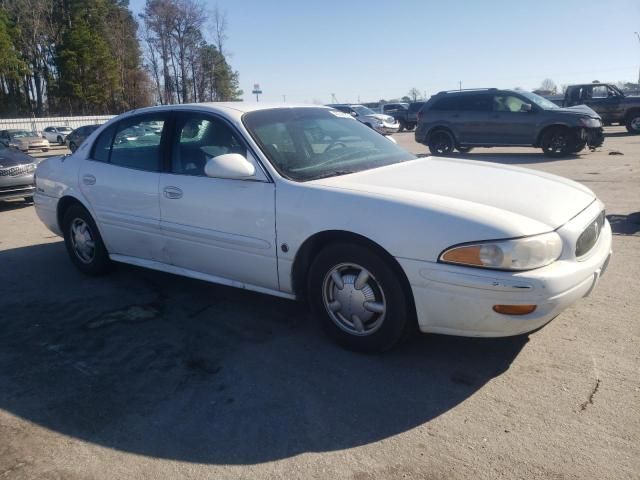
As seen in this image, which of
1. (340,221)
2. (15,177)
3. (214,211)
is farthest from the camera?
(15,177)

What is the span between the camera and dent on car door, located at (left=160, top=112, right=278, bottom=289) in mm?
3721

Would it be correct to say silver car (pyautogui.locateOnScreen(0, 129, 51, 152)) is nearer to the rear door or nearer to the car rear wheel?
the car rear wheel

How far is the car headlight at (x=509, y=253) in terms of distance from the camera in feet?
9.37

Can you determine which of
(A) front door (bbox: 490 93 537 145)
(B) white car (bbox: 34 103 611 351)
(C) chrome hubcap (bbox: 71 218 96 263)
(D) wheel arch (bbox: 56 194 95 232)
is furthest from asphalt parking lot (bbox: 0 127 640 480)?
(A) front door (bbox: 490 93 537 145)

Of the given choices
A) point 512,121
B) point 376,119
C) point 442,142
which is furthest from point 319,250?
point 376,119

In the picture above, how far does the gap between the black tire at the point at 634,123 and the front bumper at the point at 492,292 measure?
2077 centimetres

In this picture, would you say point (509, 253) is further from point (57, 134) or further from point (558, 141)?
point (57, 134)

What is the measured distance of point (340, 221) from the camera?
10.8ft

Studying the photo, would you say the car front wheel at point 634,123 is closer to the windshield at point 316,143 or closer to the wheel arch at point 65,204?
the windshield at point 316,143

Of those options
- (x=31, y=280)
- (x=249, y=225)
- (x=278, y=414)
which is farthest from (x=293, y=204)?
(x=31, y=280)

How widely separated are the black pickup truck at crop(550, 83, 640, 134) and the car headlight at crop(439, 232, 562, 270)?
68.2 ft

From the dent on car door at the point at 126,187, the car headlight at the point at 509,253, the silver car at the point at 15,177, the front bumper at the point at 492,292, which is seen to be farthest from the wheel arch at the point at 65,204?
the silver car at the point at 15,177

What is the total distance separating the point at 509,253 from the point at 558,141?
1276 centimetres

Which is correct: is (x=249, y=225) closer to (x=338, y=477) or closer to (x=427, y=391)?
(x=427, y=391)
